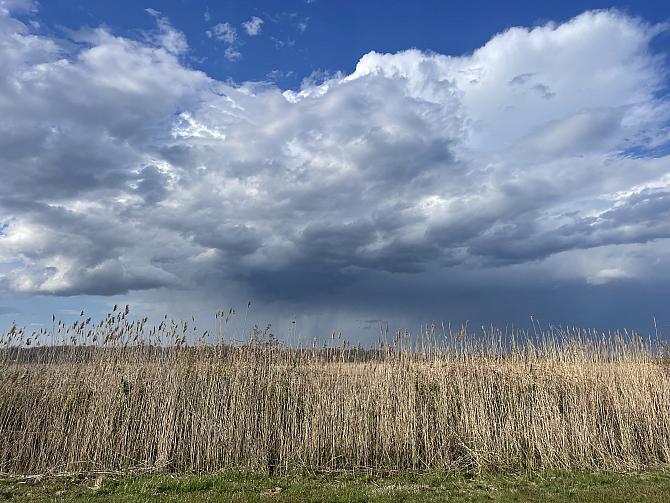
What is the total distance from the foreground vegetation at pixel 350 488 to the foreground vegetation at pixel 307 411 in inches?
25.4

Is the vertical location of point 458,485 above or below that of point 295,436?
below

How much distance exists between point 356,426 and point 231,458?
2.43 meters

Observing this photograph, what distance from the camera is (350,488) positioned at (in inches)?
293

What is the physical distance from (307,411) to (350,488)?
6.93ft

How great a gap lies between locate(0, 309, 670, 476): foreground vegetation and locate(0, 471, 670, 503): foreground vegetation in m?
0.64

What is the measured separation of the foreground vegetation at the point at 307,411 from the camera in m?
9.02

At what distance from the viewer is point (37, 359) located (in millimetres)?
10617

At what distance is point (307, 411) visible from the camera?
9320mm

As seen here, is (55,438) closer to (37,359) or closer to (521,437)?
(37,359)

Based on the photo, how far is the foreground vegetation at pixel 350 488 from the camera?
6.84 m

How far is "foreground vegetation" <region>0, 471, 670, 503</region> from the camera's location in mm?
6836

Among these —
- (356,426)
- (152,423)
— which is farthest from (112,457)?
(356,426)

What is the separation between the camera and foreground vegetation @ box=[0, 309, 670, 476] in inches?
355

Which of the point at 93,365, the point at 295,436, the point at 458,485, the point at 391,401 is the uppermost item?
the point at 93,365
